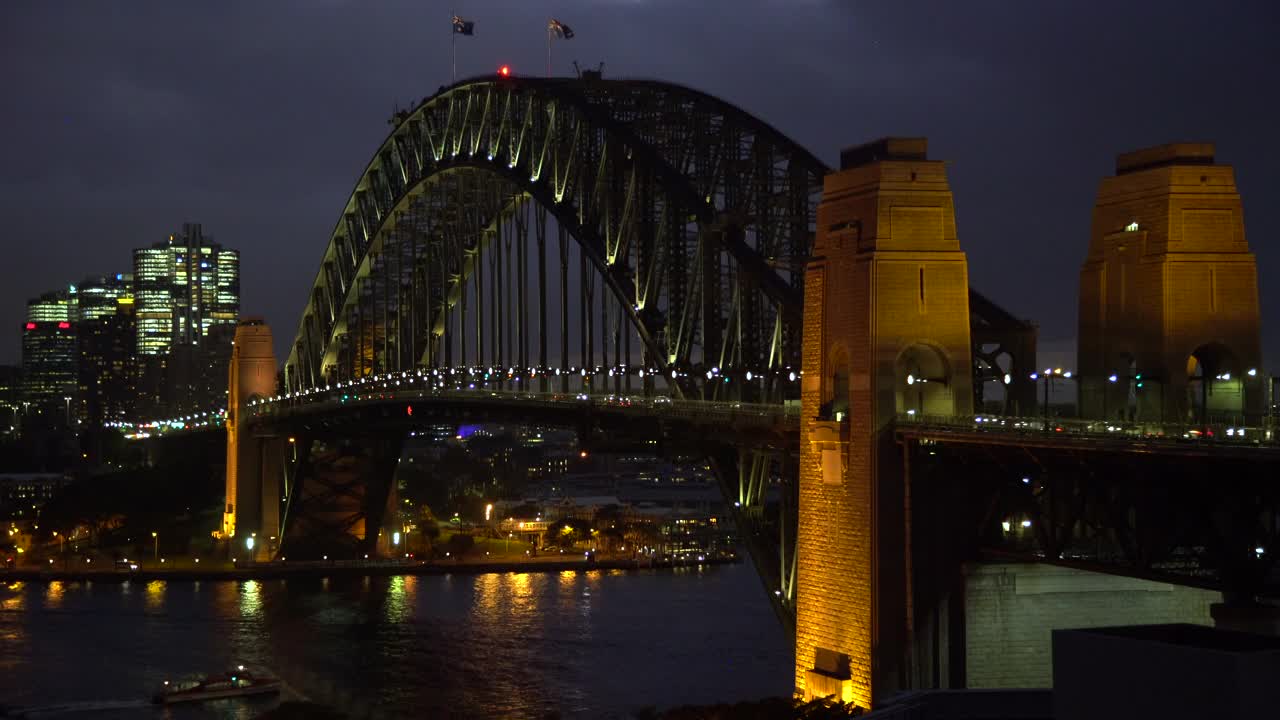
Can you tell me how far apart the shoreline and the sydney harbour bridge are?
1171 inches

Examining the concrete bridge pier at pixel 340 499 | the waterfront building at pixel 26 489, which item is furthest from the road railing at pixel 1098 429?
the waterfront building at pixel 26 489

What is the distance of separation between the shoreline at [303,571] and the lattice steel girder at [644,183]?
21571 mm

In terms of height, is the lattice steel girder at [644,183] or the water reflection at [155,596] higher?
the lattice steel girder at [644,183]

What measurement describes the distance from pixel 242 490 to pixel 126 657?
35.9 m

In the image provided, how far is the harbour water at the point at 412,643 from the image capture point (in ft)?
180

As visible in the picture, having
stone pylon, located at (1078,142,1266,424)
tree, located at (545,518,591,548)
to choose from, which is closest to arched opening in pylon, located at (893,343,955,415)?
stone pylon, located at (1078,142,1266,424)

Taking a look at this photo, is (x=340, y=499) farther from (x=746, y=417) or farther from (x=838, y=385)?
(x=838, y=385)

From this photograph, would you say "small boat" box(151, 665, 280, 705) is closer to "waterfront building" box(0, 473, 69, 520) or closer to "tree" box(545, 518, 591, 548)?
"tree" box(545, 518, 591, 548)

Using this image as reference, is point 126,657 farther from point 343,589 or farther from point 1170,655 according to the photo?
point 1170,655

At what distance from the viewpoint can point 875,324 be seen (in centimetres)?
3600

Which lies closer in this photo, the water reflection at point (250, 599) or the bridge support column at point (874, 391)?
the bridge support column at point (874, 391)

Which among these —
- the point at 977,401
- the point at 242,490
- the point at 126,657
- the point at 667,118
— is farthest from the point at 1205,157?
the point at 242,490

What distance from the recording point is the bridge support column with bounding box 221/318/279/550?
101 metres

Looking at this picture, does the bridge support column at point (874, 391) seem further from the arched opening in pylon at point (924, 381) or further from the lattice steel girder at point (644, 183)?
the lattice steel girder at point (644, 183)
